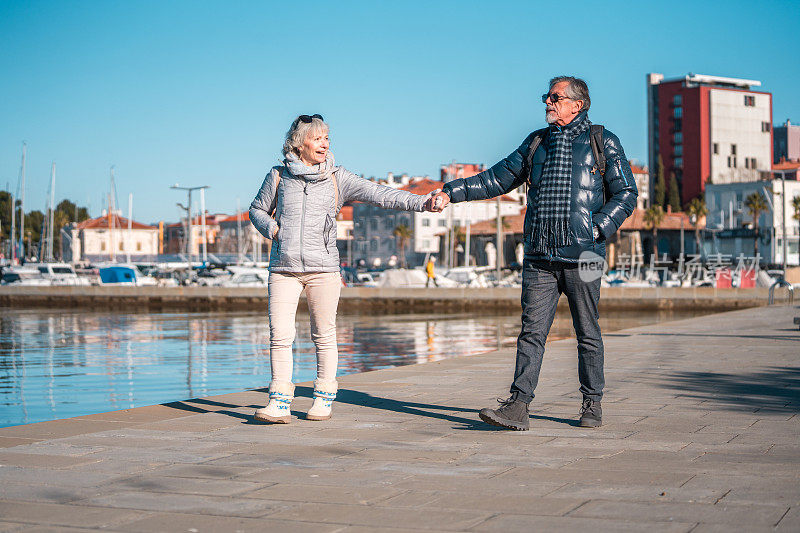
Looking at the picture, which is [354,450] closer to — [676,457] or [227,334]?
[676,457]

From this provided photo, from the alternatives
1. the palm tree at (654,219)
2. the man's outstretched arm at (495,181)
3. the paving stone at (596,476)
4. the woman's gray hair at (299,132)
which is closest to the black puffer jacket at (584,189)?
the man's outstretched arm at (495,181)

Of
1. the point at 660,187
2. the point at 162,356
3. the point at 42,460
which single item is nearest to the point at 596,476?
the point at 42,460

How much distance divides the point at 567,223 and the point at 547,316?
0.55 m

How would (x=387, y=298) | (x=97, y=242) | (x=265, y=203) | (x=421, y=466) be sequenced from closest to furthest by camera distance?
(x=421, y=466) < (x=265, y=203) < (x=387, y=298) < (x=97, y=242)

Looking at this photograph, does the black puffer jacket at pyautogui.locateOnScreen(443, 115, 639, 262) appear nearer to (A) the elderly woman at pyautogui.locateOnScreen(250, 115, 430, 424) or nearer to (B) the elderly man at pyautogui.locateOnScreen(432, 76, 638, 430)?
(B) the elderly man at pyautogui.locateOnScreen(432, 76, 638, 430)

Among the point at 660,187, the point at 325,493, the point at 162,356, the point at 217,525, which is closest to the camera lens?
the point at 217,525

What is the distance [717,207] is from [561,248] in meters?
99.4

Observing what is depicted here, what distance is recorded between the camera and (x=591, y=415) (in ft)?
18.3

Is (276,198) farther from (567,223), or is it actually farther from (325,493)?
(325,493)

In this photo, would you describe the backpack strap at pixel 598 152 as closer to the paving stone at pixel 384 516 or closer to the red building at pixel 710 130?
the paving stone at pixel 384 516

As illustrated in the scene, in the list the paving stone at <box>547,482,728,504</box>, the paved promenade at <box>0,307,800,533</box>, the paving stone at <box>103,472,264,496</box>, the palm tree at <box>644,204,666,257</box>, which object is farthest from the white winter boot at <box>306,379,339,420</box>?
the palm tree at <box>644,204,666,257</box>

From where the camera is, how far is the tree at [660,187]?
118 m

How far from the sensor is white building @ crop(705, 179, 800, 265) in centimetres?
8606

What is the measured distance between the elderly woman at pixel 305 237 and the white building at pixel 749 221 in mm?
78400
